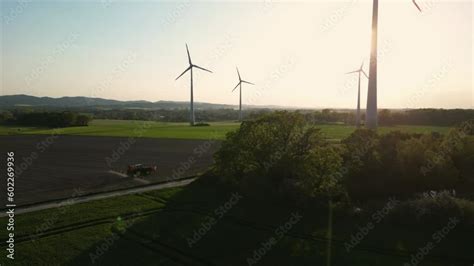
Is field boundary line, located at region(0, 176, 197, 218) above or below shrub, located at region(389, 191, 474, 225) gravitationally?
below

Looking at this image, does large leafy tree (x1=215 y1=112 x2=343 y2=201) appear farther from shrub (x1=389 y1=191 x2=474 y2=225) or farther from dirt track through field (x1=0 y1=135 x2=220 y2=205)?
dirt track through field (x1=0 y1=135 x2=220 y2=205)

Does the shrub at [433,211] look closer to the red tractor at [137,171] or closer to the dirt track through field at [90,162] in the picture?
the dirt track through field at [90,162]

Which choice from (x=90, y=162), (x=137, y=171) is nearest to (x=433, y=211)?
(x=137, y=171)

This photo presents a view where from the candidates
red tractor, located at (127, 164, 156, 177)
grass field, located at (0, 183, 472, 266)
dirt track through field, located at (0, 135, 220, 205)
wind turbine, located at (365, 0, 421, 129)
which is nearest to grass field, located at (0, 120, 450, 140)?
dirt track through field, located at (0, 135, 220, 205)

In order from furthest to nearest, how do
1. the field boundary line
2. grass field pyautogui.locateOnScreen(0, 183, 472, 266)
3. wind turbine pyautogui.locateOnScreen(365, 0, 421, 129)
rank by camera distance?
1. wind turbine pyautogui.locateOnScreen(365, 0, 421, 129)
2. the field boundary line
3. grass field pyautogui.locateOnScreen(0, 183, 472, 266)

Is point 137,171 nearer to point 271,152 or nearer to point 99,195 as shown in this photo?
point 99,195

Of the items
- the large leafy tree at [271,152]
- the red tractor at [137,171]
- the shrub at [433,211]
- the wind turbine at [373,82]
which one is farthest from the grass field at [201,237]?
the wind turbine at [373,82]
